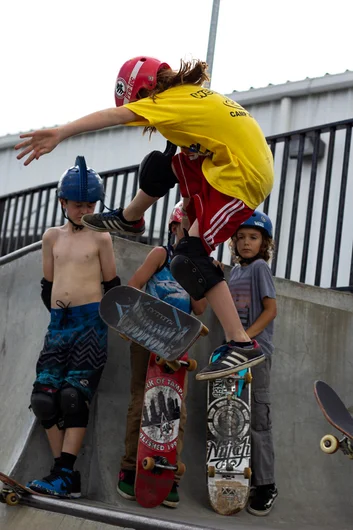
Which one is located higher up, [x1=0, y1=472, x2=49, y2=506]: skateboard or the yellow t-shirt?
the yellow t-shirt

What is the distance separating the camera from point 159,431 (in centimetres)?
525

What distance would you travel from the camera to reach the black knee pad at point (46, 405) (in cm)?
533

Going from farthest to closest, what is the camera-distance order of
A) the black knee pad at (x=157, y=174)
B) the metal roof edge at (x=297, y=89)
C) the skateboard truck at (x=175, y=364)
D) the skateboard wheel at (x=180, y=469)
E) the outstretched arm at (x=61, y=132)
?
the metal roof edge at (x=297, y=89)
the skateboard wheel at (x=180, y=469)
the skateboard truck at (x=175, y=364)
the black knee pad at (x=157, y=174)
the outstretched arm at (x=61, y=132)

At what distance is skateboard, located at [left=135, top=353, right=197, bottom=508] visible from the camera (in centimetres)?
510

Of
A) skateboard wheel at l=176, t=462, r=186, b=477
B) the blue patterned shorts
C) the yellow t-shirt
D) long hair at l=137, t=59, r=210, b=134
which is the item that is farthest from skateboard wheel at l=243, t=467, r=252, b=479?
long hair at l=137, t=59, r=210, b=134

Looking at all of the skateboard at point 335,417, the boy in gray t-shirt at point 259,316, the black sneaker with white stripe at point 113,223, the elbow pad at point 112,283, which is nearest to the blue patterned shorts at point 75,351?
the elbow pad at point 112,283

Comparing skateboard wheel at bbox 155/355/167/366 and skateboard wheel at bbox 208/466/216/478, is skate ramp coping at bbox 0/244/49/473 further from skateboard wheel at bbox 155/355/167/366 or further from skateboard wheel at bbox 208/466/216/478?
skateboard wheel at bbox 208/466/216/478

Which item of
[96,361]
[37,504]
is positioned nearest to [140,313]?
[96,361]

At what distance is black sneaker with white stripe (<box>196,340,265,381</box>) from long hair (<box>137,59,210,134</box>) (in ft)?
4.49

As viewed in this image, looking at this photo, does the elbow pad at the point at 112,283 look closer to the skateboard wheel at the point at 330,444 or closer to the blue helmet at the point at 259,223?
the blue helmet at the point at 259,223

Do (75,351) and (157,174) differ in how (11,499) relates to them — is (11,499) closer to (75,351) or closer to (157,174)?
(75,351)

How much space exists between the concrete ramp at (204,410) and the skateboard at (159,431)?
146mm

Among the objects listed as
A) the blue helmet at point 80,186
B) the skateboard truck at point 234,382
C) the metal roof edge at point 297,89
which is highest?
the metal roof edge at point 297,89

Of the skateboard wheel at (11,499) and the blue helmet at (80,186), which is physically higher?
the blue helmet at (80,186)
